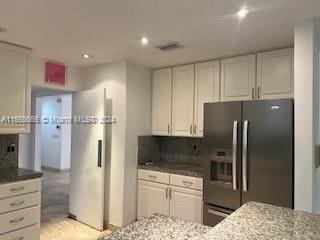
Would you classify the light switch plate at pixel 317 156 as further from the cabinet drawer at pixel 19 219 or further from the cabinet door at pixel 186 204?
the cabinet drawer at pixel 19 219

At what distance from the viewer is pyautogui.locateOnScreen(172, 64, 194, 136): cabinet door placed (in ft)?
11.6

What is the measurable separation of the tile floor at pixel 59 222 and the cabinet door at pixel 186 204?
0.99 metres

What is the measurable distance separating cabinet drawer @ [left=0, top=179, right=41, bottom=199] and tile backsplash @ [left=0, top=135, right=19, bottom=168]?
2.11ft

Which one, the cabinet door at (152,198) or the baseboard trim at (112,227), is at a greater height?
the cabinet door at (152,198)

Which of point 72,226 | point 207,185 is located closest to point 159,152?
point 207,185

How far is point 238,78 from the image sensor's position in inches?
122

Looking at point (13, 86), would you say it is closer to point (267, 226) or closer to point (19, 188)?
point (19, 188)

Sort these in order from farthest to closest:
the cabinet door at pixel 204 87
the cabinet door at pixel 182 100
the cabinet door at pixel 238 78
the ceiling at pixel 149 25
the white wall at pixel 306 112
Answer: the cabinet door at pixel 182 100, the cabinet door at pixel 204 87, the cabinet door at pixel 238 78, the white wall at pixel 306 112, the ceiling at pixel 149 25

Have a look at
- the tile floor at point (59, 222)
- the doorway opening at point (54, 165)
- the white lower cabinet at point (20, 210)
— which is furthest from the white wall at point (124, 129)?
the white lower cabinet at point (20, 210)

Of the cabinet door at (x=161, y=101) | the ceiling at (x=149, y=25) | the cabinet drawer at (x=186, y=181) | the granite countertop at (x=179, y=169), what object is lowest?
the cabinet drawer at (x=186, y=181)

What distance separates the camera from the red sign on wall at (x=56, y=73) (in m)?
3.48

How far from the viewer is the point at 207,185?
2924 millimetres

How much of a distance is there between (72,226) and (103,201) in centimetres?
59

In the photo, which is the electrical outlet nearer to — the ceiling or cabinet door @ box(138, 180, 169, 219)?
the ceiling
